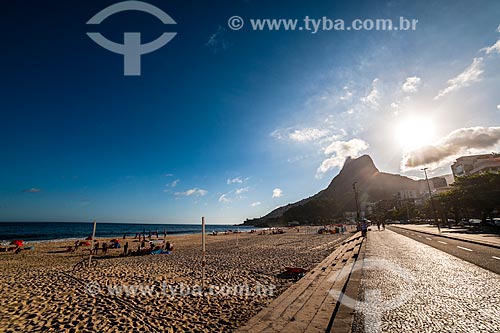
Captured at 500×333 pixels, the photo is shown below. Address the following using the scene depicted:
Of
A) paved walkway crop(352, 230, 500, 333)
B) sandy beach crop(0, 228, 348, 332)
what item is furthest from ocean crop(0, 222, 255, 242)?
paved walkway crop(352, 230, 500, 333)

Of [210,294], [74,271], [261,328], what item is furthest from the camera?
[74,271]

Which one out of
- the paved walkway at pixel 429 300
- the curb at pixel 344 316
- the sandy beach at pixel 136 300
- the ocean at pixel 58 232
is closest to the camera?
the curb at pixel 344 316

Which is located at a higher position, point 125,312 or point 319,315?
point 319,315

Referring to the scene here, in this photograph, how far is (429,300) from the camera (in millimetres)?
5273

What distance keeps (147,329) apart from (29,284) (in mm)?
8693

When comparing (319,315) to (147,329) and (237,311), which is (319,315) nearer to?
(237,311)

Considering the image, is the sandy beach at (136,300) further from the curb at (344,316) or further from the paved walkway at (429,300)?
the paved walkway at (429,300)

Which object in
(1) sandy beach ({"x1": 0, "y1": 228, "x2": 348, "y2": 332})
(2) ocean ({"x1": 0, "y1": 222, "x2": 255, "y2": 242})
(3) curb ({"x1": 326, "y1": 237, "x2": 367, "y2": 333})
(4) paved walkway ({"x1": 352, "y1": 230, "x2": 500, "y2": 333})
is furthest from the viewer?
(2) ocean ({"x1": 0, "y1": 222, "x2": 255, "y2": 242})

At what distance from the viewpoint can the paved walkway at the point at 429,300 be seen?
400 centimetres

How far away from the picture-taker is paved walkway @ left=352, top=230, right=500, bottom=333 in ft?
13.1

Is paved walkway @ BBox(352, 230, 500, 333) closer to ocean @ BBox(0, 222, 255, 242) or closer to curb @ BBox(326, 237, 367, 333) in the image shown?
curb @ BBox(326, 237, 367, 333)

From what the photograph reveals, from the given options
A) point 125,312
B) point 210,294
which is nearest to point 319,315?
point 210,294

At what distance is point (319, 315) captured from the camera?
4.45 metres

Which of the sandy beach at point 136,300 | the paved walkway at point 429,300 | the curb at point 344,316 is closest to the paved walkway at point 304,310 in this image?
the curb at point 344,316
